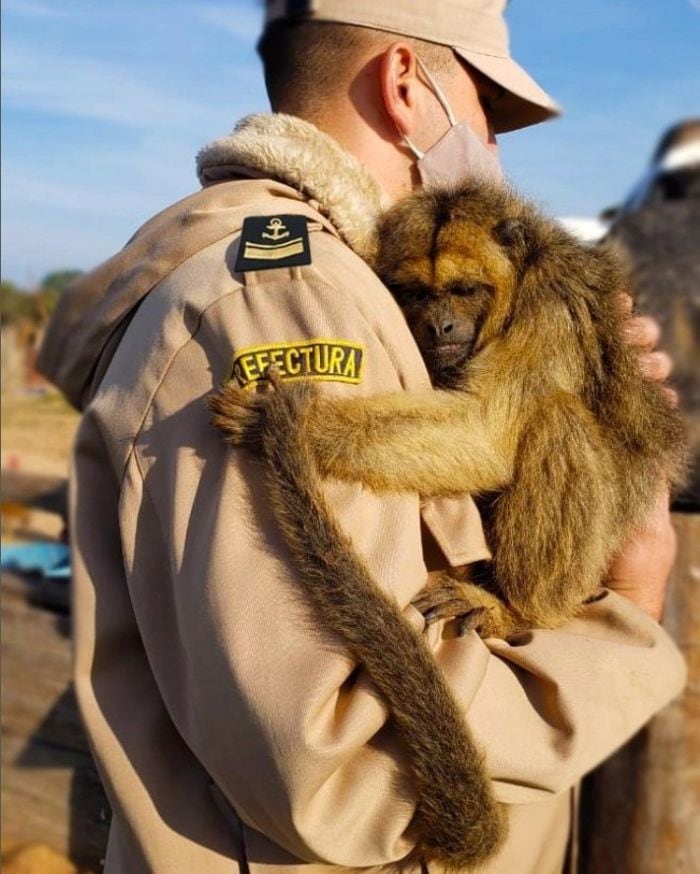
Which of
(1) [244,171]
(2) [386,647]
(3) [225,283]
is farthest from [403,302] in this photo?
(2) [386,647]

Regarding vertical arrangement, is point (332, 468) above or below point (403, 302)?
below

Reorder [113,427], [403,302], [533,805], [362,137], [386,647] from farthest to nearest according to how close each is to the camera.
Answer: [403,302], [362,137], [533,805], [113,427], [386,647]

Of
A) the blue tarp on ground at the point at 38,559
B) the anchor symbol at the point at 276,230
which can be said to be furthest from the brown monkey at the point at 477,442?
the blue tarp on ground at the point at 38,559

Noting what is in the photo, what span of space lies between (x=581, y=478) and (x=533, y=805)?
1.02 metres

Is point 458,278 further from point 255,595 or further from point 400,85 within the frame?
point 255,595

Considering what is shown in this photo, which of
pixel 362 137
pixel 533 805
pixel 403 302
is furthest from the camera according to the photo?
pixel 403 302

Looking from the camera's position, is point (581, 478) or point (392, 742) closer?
point (392, 742)

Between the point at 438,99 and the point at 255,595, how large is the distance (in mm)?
1700

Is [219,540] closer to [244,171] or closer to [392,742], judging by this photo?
[392,742]

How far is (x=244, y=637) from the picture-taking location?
1.97 meters

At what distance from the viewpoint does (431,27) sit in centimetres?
292

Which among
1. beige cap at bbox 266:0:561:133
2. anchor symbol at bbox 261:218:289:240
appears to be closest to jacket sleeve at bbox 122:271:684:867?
anchor symbol at bbox 261:218:289:240

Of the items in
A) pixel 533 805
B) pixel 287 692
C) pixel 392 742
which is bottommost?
pixel 533 805

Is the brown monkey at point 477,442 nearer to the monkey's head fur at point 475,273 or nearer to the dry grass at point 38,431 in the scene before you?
the monkey's head fur at point 475,273
